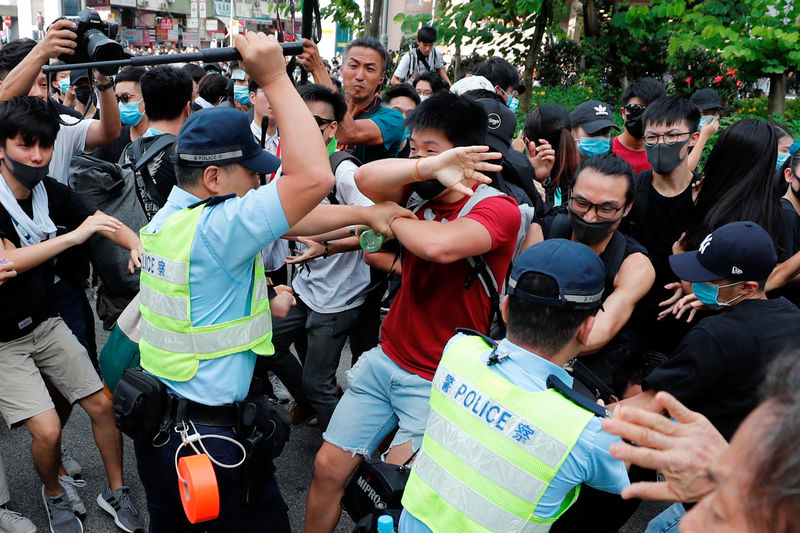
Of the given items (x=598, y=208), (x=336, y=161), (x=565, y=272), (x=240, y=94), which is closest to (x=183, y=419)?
(x=565, y=272)

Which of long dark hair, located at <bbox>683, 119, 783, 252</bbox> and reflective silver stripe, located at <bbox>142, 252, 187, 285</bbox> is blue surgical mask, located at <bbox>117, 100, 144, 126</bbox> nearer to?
reflective silver stripe, located at <bbox>142, 252, 187, 285</bbox>

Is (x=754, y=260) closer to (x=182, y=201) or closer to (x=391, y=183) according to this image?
(x=391, y=183)

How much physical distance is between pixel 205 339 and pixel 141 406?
1.03 feet

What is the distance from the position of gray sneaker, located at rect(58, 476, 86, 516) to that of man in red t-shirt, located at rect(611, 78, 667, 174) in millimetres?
4079

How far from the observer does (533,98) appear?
46.0 feet

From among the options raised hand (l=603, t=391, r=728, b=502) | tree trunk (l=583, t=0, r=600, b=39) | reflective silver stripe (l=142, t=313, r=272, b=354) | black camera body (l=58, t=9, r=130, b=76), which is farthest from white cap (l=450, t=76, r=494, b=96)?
tree trunk (l=583, t=0, r=600, b=39)

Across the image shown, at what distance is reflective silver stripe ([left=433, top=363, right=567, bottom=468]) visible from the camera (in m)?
1.70

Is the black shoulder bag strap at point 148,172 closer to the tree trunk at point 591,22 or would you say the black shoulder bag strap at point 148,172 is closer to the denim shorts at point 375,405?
the denim shorts at point 375,405

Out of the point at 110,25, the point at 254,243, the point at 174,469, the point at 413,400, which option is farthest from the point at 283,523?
the point at 110,25

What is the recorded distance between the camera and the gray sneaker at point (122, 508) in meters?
3.47

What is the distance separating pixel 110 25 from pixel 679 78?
981 cm

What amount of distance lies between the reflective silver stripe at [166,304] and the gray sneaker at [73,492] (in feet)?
5.79

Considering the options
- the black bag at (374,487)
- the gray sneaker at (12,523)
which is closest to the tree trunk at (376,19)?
the gray sneaker at (12,523)

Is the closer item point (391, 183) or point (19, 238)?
point (391, 183)
